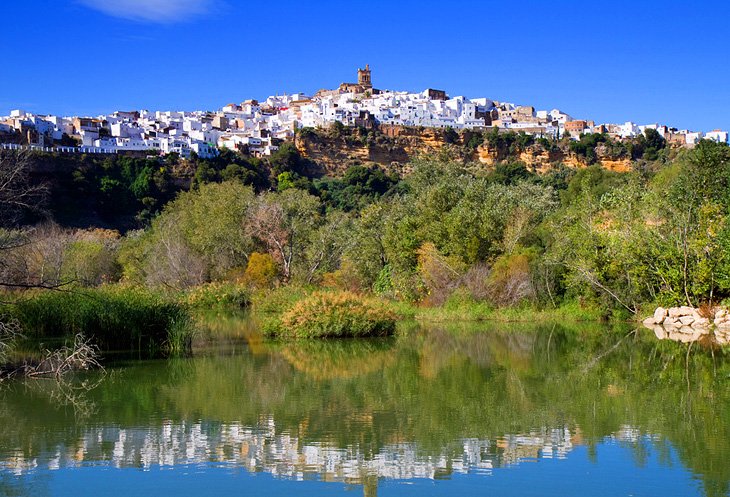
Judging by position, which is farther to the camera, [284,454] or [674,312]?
[674,312]

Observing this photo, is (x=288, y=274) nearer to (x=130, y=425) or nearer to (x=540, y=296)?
(x=540, y=296)

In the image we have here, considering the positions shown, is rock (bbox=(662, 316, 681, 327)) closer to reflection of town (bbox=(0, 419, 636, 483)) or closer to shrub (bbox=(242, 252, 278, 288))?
reflection of town (bbox=(0, 419, 636, 483))

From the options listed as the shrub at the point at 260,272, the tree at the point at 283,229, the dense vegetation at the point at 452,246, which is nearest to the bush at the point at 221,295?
the dense vegetation at the point at 452,246

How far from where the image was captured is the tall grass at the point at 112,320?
17.1m

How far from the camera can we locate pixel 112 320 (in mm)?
17047

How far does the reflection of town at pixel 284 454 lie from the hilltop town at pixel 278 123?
76.0 metres

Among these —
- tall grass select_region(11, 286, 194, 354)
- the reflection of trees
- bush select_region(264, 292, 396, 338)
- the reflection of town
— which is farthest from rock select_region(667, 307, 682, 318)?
the reflection of town

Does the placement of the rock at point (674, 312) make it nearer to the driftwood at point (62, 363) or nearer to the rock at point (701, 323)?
the rock at point (701, 323)

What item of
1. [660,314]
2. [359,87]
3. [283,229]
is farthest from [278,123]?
[660,314]

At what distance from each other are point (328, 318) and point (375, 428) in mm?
11097

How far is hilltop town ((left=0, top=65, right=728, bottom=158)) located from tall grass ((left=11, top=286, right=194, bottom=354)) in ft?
218

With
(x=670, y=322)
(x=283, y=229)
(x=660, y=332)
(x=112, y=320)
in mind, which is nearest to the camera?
(x=112, y=320)

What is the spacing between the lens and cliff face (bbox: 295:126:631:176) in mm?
96750

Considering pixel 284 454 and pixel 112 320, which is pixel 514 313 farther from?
pixel 284 454
